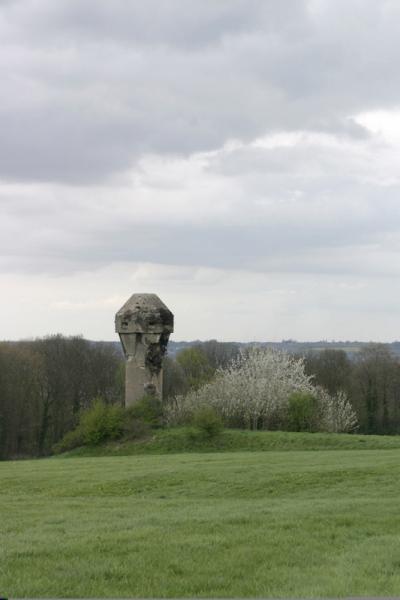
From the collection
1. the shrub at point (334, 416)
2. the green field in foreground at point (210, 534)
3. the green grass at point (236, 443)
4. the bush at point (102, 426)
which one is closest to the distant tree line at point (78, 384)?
the shrub at point (334, 416)

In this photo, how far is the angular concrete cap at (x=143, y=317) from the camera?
30938 mm

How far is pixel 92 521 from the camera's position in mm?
11016

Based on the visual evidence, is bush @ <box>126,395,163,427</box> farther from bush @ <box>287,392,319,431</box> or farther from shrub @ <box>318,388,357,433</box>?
shrub @ <box>318,388,357,433</box>

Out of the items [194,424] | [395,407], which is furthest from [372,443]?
[395,407]

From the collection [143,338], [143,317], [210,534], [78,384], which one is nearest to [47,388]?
[78,384]

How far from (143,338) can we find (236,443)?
597cm

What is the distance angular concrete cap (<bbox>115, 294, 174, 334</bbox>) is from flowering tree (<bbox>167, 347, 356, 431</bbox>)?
3.17 m

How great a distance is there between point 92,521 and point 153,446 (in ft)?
56.5

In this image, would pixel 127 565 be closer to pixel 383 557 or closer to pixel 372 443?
pixel 383 557

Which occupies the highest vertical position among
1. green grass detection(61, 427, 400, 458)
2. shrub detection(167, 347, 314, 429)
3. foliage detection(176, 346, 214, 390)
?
foliage detection(176, 346, 214, 390)

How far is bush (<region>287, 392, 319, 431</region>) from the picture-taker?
107 feet

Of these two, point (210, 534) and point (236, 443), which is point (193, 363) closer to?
point (236, 443)

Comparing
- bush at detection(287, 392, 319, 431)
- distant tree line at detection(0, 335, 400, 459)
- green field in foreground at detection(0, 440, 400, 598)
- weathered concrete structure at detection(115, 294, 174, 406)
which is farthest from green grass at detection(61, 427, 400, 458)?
distant tree line at detection(0, 335, 400, 459)

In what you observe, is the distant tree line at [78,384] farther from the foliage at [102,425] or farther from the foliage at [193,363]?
the foliage at [102,425]
